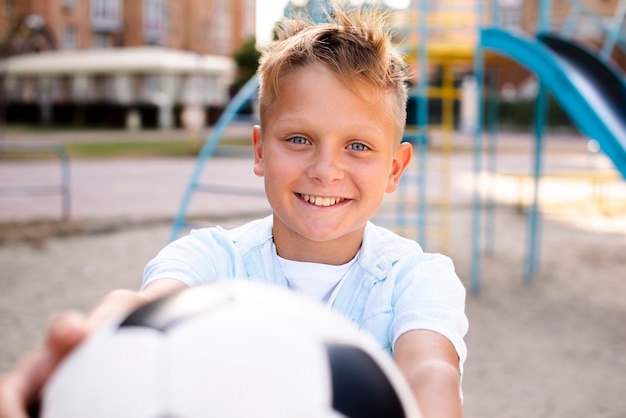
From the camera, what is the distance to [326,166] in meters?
1.27

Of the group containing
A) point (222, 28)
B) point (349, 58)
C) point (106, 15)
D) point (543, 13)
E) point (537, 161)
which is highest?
point (106, 15)

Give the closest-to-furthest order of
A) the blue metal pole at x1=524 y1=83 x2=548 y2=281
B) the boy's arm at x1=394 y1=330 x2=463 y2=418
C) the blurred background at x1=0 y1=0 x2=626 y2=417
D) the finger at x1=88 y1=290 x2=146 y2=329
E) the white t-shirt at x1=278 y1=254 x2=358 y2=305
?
the finger at x1=88 y1=290 x2=146 y2=329 → the boy's arm at x1=394 y1=330 x2=463 y2=418 → the white t-shirt at x1=278 y1=254 x2=358 y2=305 → the blurred background at x1=0 y1=0 x2=626 y2=417 → the blue metal pole at x1=524 y1=83 x2=548 y2=281

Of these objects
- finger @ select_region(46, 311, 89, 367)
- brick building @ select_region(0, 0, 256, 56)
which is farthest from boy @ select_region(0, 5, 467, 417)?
brick building @ select_region(0, 0, 256, 56)

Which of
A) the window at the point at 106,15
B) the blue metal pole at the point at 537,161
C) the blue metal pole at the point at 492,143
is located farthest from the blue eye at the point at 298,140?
the window at the point at 106,15

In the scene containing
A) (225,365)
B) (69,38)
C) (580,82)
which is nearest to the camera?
(225,365)

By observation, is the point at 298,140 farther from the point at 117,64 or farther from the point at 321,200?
the point at 117,64

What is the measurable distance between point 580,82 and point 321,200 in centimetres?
420

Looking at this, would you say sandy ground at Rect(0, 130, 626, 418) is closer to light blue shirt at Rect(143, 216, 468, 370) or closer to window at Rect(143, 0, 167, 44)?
light blue shirt at Rect(143, 216, 468, 370)

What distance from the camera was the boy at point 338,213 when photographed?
1250mm

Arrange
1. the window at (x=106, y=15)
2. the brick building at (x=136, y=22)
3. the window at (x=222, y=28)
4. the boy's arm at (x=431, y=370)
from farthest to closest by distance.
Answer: the window at (x=222, y=28), the window at (x=106, y=15), the brick building at (x=136, y=22), the boy's arm at (x=431, y=370)

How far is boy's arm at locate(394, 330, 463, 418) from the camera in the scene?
1044mm

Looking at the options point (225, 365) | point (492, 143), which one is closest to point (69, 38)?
point (492, 143)

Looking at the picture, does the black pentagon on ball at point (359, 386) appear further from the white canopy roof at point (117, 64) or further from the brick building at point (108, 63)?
the white canopy roof at point (117, 64)

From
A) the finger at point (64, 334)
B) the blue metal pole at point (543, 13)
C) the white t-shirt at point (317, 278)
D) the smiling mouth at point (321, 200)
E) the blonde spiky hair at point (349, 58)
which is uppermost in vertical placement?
the blue metal pole at point (543, 13)
